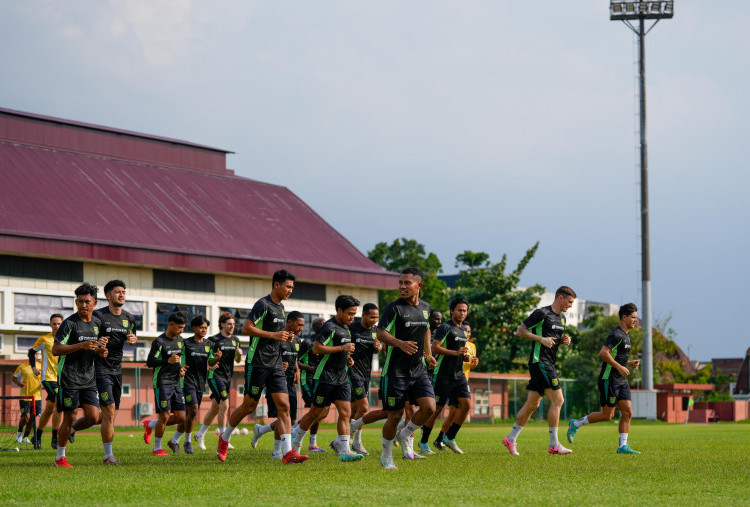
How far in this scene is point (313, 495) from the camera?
9.50m

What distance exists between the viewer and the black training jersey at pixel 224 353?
18125 mm

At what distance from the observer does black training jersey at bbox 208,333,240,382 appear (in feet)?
59.5

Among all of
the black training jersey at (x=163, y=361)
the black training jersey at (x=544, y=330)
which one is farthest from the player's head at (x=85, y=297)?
the black training jersey at (x=544, y=330)

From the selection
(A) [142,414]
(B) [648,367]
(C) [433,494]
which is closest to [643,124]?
(B) [648,367]

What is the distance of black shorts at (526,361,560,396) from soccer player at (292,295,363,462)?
10.3ft

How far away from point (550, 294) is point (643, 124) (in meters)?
80.9

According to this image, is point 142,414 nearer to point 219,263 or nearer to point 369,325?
point 219,263

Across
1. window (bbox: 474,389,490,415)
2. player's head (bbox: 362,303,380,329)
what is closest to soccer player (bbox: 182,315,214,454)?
player's head (bbox: 362,303,380,329)

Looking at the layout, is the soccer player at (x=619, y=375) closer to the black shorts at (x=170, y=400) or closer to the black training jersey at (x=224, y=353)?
the black training jersey at (x=224, y=353)

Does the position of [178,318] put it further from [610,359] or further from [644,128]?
[644,128]

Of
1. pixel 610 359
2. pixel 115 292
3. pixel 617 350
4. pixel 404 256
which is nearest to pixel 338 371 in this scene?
pixel 115 292

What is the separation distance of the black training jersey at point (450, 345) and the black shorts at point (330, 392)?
2.65m

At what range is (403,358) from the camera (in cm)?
1321

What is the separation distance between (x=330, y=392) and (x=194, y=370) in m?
4.19
